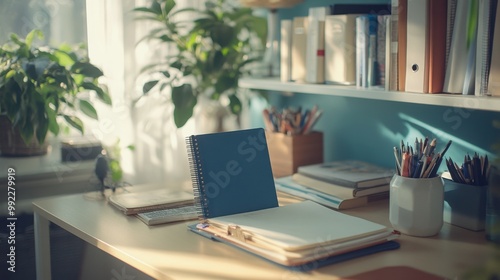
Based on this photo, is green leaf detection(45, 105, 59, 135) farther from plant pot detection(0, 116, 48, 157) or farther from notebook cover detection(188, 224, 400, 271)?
notebook cover detection(188, 224, 400, 271)

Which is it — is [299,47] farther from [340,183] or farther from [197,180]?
[197,180]

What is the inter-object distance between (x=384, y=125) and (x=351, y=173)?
0.25m

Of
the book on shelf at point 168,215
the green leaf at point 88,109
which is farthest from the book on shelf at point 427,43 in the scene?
the green leaf at point 88,109

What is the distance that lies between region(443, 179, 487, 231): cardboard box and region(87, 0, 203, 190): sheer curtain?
116 centimetres

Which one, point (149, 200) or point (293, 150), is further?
point (293, 150)

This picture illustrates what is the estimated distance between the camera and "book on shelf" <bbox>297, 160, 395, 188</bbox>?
1.75 meters

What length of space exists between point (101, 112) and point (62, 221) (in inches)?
31.0

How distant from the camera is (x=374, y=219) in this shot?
5.27 ft

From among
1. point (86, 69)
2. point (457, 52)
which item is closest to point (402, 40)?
point (457, 52)

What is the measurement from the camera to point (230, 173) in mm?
1562

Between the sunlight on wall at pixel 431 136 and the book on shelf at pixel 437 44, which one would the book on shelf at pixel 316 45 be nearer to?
the sunlight on wall at pixel 431 136

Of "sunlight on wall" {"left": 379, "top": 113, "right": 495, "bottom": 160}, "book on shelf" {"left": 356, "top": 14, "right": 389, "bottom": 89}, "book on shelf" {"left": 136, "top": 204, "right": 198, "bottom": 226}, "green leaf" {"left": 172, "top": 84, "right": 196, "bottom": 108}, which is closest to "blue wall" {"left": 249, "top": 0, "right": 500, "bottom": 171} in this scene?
"sunlight on wall" {"left": 379, "top": 113, "right": 495, "bottom": 160}

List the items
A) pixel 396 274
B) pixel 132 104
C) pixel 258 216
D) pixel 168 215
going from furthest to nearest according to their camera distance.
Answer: pixel 132 104
pixel 168 215
pixel 258 216
pixel 396 274

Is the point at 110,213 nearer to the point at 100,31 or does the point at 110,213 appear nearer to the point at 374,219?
the point at 374,219
